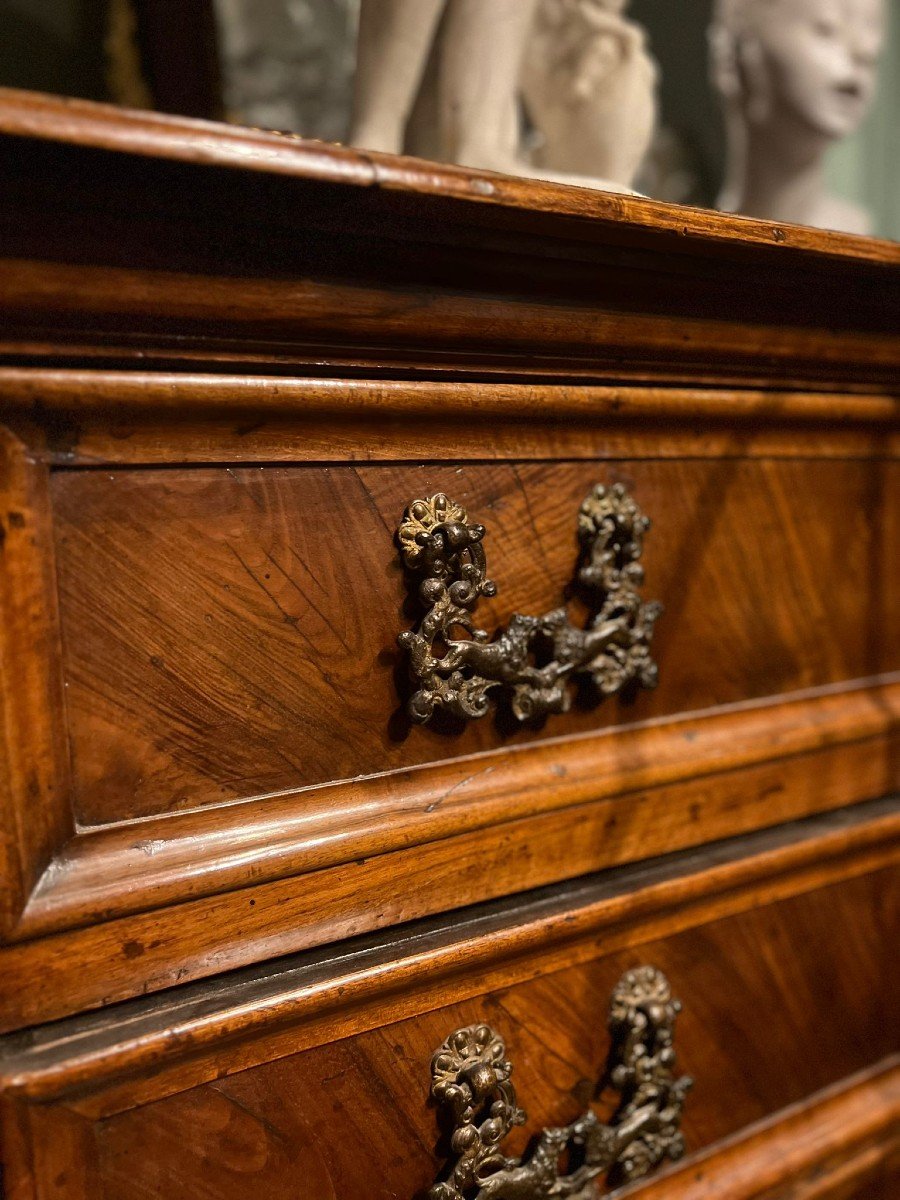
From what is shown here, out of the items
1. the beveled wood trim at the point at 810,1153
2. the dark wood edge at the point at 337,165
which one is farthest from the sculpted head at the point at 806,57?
the beveled wood trim at the point at 810,1153

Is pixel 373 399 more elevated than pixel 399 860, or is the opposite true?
pixel 373 399

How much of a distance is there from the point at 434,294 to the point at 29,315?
0.15m

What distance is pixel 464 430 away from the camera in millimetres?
418

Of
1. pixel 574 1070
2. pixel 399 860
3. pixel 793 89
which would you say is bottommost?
pixel 574 1070

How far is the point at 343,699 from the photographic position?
399 millimetres

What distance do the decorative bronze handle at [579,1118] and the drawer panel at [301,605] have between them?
0.14 m

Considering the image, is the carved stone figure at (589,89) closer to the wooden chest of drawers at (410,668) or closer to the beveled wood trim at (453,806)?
the wooden chest of drawers at (410,668)

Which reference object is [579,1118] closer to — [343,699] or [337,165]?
[343,699]

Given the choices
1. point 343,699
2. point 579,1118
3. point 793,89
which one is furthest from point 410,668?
point 793,89

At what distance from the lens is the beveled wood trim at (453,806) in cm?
35

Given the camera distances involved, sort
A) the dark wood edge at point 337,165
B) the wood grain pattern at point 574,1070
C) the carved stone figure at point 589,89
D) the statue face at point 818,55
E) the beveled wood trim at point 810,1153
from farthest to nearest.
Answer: the statue face at point 818,55, the carved stone figure at point 589,89, the beveled wood trim at point 810,1153, the wood grain pattern at point 574,1070, the dark wood edge at point 337,165

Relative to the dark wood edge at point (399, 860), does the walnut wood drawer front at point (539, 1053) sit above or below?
below

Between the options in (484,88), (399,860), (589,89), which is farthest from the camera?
(589,89)

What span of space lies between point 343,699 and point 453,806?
0.24 feet
